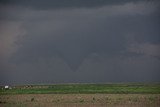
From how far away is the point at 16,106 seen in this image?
29375mm

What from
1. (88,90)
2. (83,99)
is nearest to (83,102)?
(83,99)

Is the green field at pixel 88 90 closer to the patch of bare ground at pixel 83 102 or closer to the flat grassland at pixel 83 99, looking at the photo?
the flat grassland at pixel 83 99

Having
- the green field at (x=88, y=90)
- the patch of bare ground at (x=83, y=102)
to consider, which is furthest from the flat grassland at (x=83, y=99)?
the green field at (x=88, y=90)

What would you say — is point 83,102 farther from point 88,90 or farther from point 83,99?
point 88,90

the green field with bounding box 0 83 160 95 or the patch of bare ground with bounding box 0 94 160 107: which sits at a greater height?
the green field with bounding box 0 83 160 95

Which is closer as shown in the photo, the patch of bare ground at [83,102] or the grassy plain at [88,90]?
the patch of bare ground at [83,102]

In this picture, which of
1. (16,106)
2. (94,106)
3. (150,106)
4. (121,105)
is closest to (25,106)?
(16,106)

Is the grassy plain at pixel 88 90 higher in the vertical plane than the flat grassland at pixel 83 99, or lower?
higher

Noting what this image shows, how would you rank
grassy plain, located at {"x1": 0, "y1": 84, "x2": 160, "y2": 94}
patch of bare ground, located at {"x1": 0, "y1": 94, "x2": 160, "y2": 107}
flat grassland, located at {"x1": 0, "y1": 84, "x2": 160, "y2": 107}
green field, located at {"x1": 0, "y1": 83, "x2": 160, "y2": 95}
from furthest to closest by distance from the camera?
grassy plain, located at {"x1": 0, "y1": 84, "x2": 160, "y2": 94} → green field, located at {"x1": 0, "y1": 83, "x2": 160, "y2": 95} → flat grassland, located at {"x1": 0, "y1": 84, "x2": 160, "y2": 107} → patch of bare ground, located at {"x1": 0, "y1": 94, "x2": 160, "y2": 107}

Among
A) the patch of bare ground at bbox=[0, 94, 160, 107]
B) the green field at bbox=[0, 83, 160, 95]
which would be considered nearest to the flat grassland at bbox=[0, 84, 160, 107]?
the patch of bare ground at bbox=[0, 94, 160, 107]

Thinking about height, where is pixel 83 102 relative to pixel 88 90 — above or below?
below

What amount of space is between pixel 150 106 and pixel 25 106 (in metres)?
10.7

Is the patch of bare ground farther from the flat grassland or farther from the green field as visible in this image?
the green field

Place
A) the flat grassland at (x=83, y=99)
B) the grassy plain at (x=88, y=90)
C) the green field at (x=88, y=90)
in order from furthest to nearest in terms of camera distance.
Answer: the grassy plain at (x=88, y=90), the green field at (x=88, y=90), the flat grassland at (x=83, y=99)
